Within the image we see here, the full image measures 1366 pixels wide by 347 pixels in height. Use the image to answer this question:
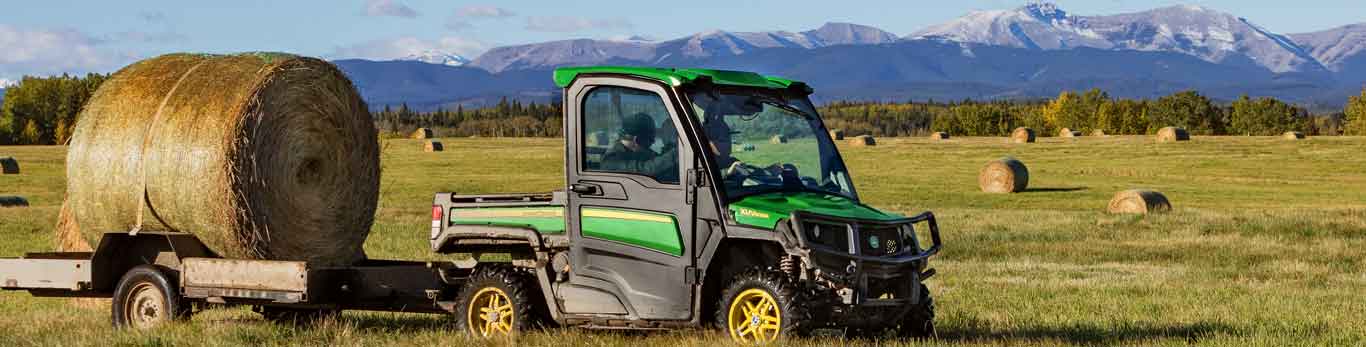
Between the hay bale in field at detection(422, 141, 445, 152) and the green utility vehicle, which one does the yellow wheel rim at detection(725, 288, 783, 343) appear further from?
the hay bale in field at detection(422, 141, 445, 152)

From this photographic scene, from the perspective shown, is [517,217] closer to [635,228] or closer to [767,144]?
[635,228]

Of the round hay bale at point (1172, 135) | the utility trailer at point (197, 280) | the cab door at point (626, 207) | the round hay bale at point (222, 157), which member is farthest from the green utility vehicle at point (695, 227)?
the round hay bale at point (1172, 135)

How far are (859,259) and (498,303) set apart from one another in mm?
2735

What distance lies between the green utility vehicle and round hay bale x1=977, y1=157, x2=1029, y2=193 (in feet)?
130

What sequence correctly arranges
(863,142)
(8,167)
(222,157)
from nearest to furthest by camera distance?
(222,157) → (8,167) → (863,142)

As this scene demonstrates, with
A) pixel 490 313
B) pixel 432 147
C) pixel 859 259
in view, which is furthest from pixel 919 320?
pixel 432 147

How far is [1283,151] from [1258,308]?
66.8 meters

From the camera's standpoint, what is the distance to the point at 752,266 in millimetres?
10672

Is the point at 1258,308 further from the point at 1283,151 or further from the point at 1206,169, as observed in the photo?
the point at 1283,151

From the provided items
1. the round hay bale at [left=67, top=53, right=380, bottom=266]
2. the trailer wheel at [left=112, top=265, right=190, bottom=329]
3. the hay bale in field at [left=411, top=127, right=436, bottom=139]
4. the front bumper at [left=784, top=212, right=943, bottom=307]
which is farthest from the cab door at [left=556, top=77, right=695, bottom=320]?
the hay bale in field at [left=411, top=127, right=436, bottom=139]

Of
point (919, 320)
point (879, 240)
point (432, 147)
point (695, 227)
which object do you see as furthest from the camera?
point (432, 147)

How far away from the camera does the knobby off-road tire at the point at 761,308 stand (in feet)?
33.8

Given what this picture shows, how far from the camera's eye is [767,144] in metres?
11.1

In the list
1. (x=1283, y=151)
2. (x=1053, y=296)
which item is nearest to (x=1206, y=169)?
(x=1283, y=151)
